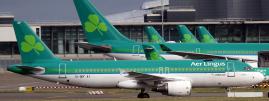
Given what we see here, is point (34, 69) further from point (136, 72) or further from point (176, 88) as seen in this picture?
point (176, 88)

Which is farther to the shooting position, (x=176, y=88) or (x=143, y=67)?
(x=143, y=67)

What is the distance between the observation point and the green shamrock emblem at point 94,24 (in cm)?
8300

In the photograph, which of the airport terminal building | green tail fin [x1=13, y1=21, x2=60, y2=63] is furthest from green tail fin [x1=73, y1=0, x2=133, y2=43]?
the airport terminal building

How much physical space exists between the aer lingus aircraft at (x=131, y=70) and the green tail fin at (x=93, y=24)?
2023 centimetres

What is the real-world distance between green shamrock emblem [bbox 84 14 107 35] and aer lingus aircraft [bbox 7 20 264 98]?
21.3m

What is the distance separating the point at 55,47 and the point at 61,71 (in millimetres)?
92585

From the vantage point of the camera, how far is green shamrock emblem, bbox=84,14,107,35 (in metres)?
83.0

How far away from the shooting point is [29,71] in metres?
61.3

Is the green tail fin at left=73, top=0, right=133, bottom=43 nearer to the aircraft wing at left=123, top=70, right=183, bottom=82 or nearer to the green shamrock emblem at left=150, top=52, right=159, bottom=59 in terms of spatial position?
the green shamrock emblem at left=150, top=52, right=159, bottom=59

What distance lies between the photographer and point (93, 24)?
83312 millimetres

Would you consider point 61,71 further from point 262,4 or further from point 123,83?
point 262,4

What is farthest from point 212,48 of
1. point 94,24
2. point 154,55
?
point 94,24

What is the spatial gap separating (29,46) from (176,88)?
11.3 meters

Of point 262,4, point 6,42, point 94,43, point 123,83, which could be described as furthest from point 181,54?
point 262,4
